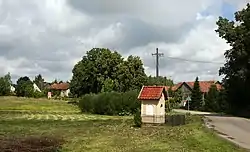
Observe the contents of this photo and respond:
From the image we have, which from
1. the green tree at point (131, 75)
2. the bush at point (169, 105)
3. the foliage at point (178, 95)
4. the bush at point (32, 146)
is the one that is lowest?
the bush at point (32, 146)

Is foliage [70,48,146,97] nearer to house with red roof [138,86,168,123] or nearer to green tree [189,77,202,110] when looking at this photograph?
green tree [189,77,202,110]

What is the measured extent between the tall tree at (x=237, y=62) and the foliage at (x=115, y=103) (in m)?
12.8

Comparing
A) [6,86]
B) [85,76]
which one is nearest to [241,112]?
[85,76]

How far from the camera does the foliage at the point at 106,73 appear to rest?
94812 millimetres

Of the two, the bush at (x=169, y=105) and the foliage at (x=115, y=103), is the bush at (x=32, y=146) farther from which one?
the foliage at (x=115, y=103)

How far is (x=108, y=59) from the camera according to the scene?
A: 3976 inches

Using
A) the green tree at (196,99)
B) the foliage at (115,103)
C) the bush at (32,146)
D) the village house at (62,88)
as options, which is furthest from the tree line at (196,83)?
the village house at (62,88)

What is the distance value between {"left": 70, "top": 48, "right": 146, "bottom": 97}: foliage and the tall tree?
3479 cm

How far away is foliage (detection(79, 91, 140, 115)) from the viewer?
63.4 metres

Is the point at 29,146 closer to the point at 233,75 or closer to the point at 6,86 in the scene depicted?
the point at 233,75

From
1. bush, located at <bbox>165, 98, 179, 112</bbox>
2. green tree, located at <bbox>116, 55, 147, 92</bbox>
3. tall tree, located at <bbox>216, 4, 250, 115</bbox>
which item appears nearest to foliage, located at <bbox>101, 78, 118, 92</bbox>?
green tree, located at <bbox>116, 55, 147, 92</bbox>

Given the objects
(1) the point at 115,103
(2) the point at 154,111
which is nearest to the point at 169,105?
(1) the point at 115,103

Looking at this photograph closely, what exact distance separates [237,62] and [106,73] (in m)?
49.4

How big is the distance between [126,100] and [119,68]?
111 feet
